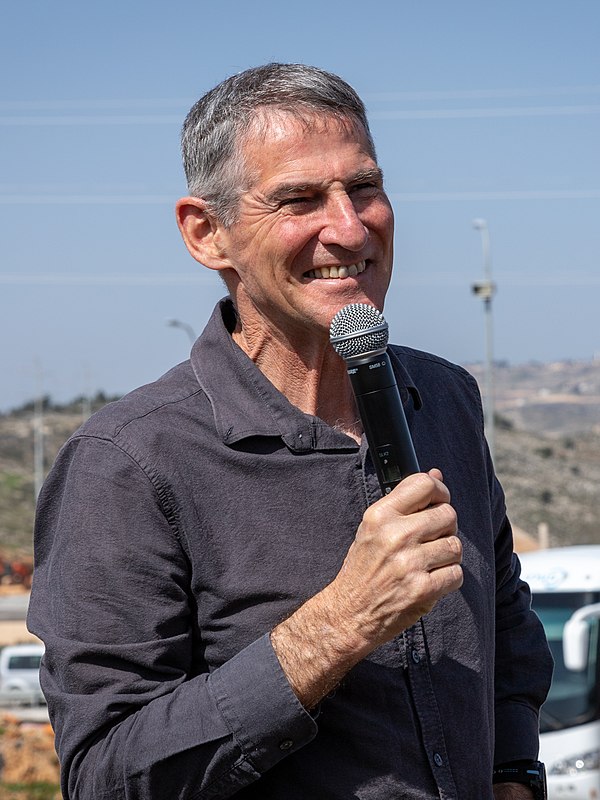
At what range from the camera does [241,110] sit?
2.48 m

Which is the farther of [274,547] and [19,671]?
[19,671]

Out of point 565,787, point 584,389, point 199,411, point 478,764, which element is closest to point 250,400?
point 199,411

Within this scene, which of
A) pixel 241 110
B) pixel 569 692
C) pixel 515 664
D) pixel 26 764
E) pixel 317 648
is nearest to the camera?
pixel 317 648

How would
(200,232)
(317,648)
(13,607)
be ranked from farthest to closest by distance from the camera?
1. (13,607)
2. (200,232)
3. (317,648)

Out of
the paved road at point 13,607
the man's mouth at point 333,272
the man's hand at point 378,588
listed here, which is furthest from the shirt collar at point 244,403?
the paved road at point 13,607

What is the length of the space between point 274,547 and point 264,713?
33cm

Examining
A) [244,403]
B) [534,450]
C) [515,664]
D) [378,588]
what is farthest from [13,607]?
[378,588]

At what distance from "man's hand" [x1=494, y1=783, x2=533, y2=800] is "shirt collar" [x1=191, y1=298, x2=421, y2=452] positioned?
2.80 feet

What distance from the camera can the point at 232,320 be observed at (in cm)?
271

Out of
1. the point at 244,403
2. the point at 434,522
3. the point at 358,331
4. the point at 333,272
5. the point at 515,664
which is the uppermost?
the point at 333,272

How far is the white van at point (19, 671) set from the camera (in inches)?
1044

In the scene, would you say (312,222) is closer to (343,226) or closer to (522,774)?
(343,226)

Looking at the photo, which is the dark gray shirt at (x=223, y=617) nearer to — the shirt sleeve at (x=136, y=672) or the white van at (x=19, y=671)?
the shirt sleeve at (x=136, y=672)

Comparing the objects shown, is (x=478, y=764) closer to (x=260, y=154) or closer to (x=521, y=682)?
(x=521, y=682)
